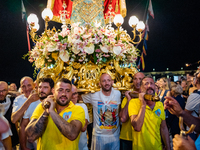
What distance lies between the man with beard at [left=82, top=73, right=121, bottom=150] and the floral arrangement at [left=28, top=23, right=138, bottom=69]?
54 centimetres

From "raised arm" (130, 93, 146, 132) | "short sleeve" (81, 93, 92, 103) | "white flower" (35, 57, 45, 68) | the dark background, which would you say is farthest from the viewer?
the dark background

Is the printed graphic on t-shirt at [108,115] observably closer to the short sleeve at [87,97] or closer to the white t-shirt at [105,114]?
the white t-shirt at [105,114]

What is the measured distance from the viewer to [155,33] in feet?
52.9

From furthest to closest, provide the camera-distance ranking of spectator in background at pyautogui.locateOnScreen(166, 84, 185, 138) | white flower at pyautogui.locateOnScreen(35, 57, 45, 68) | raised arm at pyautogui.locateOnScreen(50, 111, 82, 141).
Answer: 1. spectator in background at pyautogui.locateOnScreen(166, 84, 185, 138)
2. white flower at pyautogui.locateOnScreen(35, 57, 45, 68)
3. raised arm at pyautogui.locateOnScreen(50, 111, 82, 141)

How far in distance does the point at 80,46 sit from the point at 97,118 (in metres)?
1.41

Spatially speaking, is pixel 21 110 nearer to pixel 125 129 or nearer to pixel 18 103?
pixel 18 103

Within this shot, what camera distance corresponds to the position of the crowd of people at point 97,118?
187 cm

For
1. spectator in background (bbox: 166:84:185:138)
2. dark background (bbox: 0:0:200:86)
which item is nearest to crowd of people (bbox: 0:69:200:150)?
spectator in background (bbox: 166:84:185:138)

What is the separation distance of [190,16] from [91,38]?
13317mm

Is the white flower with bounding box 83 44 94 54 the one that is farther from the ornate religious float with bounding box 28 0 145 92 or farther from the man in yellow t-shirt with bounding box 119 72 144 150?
the man in yellow t-shirt with bounding box 119 72 144 150

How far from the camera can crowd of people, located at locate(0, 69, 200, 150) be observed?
1.87 m

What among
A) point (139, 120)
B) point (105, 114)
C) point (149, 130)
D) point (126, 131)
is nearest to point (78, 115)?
point (139, 120)

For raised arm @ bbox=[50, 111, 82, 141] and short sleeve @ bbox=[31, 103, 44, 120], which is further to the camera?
short sleeve @ bbox=[31, 103, 44, 120]

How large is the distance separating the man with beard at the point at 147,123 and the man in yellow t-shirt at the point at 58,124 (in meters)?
0.85
